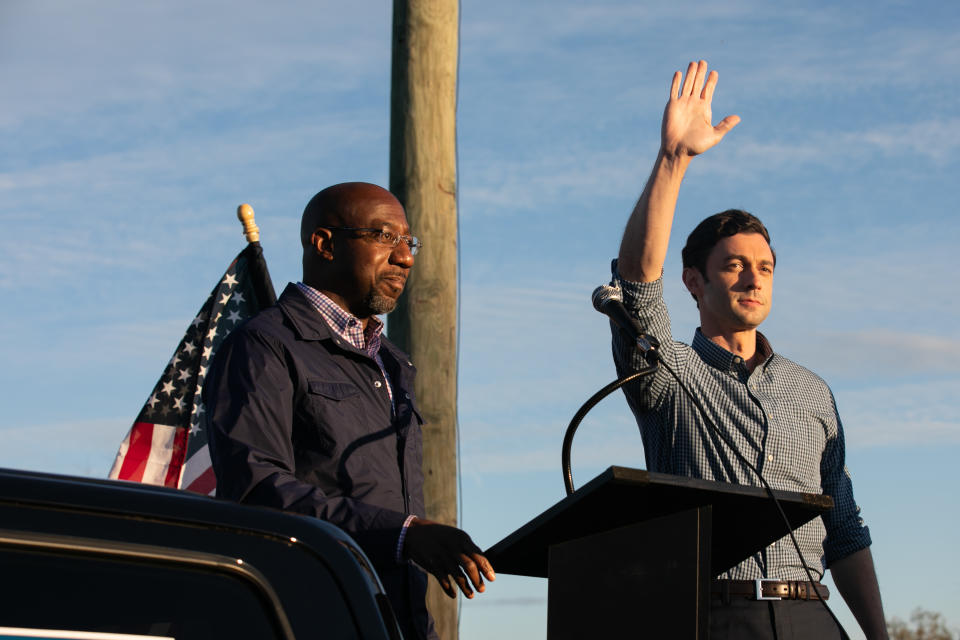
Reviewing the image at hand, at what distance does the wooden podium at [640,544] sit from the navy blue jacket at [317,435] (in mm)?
413

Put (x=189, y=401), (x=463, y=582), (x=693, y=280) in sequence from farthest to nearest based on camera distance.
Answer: (x=189, y=401), (x=693, y=280), (x=463, y=582)

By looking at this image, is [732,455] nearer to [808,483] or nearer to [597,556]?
[808,483]

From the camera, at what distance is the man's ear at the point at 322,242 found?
11.5 ft

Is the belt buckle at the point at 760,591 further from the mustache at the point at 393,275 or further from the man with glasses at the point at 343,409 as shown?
the mustache at the point at 393,275

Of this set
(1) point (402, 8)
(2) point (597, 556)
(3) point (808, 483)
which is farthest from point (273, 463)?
(1) point (402, 8)

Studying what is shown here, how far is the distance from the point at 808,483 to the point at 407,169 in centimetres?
221

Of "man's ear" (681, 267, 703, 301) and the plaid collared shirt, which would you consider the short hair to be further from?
the plaid collared shirt

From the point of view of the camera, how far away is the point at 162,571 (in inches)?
62.6

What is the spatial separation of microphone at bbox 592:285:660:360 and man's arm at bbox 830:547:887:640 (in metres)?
1.31

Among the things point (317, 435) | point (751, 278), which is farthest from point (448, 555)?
point (751, 278)

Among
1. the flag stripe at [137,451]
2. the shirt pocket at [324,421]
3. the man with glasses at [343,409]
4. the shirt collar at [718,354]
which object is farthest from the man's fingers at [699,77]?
the flag stripe at [137,451]

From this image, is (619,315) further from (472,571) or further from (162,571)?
(162,571)

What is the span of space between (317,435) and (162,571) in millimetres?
1483

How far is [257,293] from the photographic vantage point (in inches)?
244
